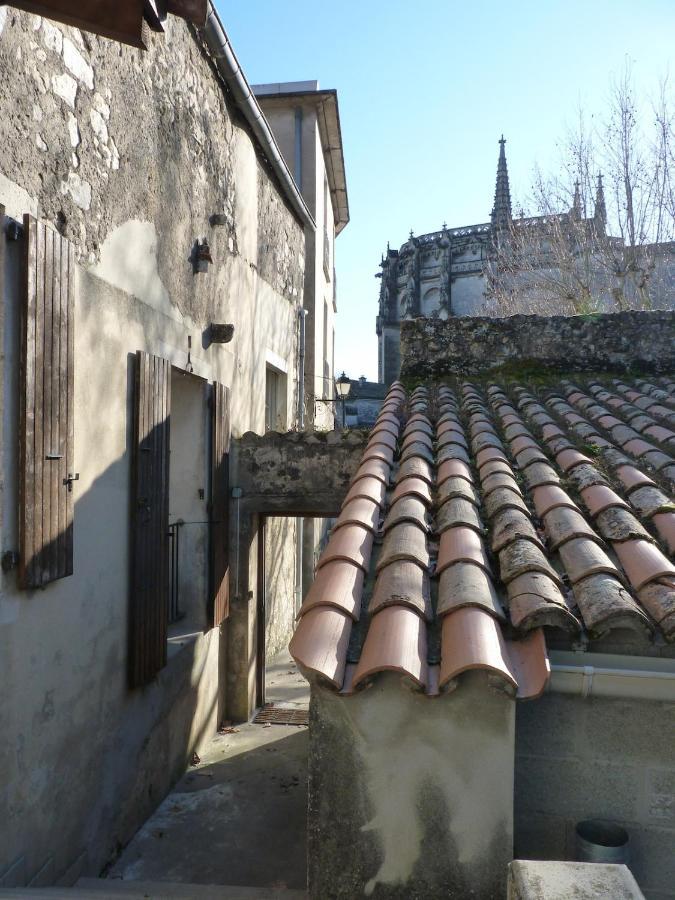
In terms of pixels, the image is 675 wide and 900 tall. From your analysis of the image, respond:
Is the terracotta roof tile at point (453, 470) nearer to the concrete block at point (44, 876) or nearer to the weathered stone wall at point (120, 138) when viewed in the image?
the weathered stone wall at point (120, 138)

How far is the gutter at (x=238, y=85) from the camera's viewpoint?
5930mm

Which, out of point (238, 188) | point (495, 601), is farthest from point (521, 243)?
point (495, 601)

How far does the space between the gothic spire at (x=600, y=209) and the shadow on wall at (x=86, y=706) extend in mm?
11345

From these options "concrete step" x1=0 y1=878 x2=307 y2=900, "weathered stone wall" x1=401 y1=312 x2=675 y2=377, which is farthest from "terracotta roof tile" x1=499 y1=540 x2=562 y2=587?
"weathered stone wall" x1=401 y1=312 x2=675 y2=377

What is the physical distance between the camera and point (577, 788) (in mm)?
2252

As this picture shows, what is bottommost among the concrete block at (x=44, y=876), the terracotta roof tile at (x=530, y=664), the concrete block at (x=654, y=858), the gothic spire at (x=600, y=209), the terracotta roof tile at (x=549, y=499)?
the concrete block at (x=44, y=876)

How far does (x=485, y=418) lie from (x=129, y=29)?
305 cm

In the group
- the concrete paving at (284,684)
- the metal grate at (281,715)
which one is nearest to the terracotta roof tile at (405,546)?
the metal grate at (281,715)

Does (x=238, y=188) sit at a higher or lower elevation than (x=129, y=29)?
higher

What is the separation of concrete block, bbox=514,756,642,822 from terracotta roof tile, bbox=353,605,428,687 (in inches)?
23.9

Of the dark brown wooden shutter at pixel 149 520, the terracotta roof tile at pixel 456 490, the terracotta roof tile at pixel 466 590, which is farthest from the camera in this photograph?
the dark brown wooden shutter at pixel 149 520

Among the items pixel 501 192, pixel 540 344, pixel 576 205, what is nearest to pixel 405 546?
pixel 540 344

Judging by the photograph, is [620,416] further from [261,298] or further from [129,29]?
[261,298]

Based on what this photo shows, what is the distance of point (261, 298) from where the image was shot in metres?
8.52
